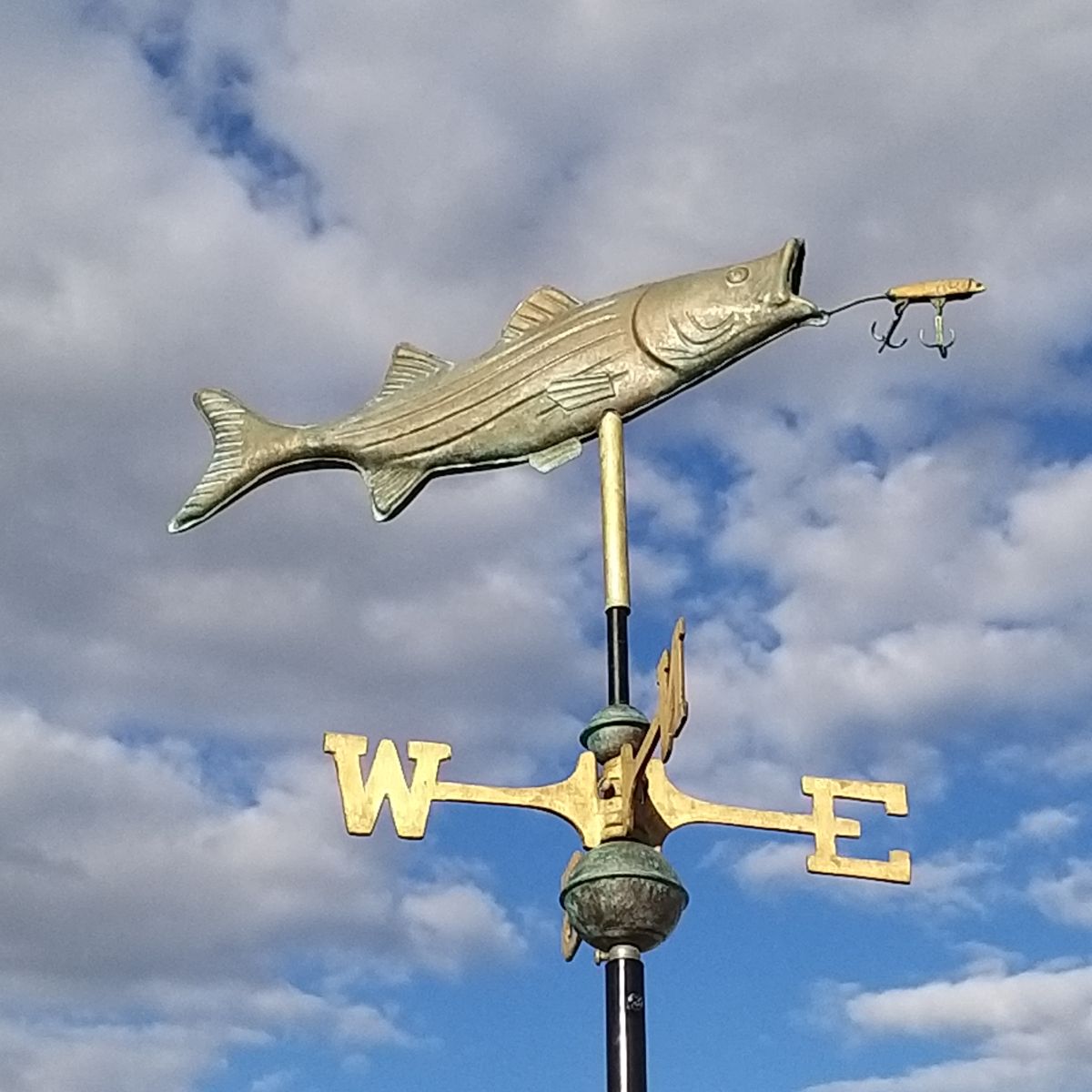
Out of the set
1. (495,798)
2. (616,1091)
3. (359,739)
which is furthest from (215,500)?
(616,1091)

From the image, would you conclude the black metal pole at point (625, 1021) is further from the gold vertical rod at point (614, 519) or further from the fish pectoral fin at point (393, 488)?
the fish pectoral fin at point (393, 488)

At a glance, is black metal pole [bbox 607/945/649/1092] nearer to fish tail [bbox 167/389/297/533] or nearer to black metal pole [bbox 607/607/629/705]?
black metal pole [bbox 607/607/629/705]

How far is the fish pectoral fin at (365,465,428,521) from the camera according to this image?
191 inches

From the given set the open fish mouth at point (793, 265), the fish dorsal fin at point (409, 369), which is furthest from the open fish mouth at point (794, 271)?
the fish dorsal fin at point (409, 369)

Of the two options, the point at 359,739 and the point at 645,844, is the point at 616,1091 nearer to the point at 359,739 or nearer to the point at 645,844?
the point at 645,844

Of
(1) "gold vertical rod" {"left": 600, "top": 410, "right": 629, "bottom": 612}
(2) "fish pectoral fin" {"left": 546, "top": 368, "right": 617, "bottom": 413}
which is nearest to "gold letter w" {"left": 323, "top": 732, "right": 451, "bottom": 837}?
(1) "gold vertical rod" {"left": 600, "top": 410, "right": 629, "bottom": 612}

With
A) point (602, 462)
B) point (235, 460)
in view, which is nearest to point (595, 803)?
point (602, 462)

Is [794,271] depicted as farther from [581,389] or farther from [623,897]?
[623,897]

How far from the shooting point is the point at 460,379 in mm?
4898

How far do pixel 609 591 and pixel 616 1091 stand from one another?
118 centimetres

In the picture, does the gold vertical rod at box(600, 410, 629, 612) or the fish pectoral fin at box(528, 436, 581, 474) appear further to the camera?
the fish pectoral fin at box(528, 436, 581, 474)

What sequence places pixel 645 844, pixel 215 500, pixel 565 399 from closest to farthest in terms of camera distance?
pixel 645 844 < pixel 565 399 < pixel 215 500

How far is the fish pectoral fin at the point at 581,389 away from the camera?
15.1ft

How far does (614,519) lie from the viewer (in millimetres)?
4383
